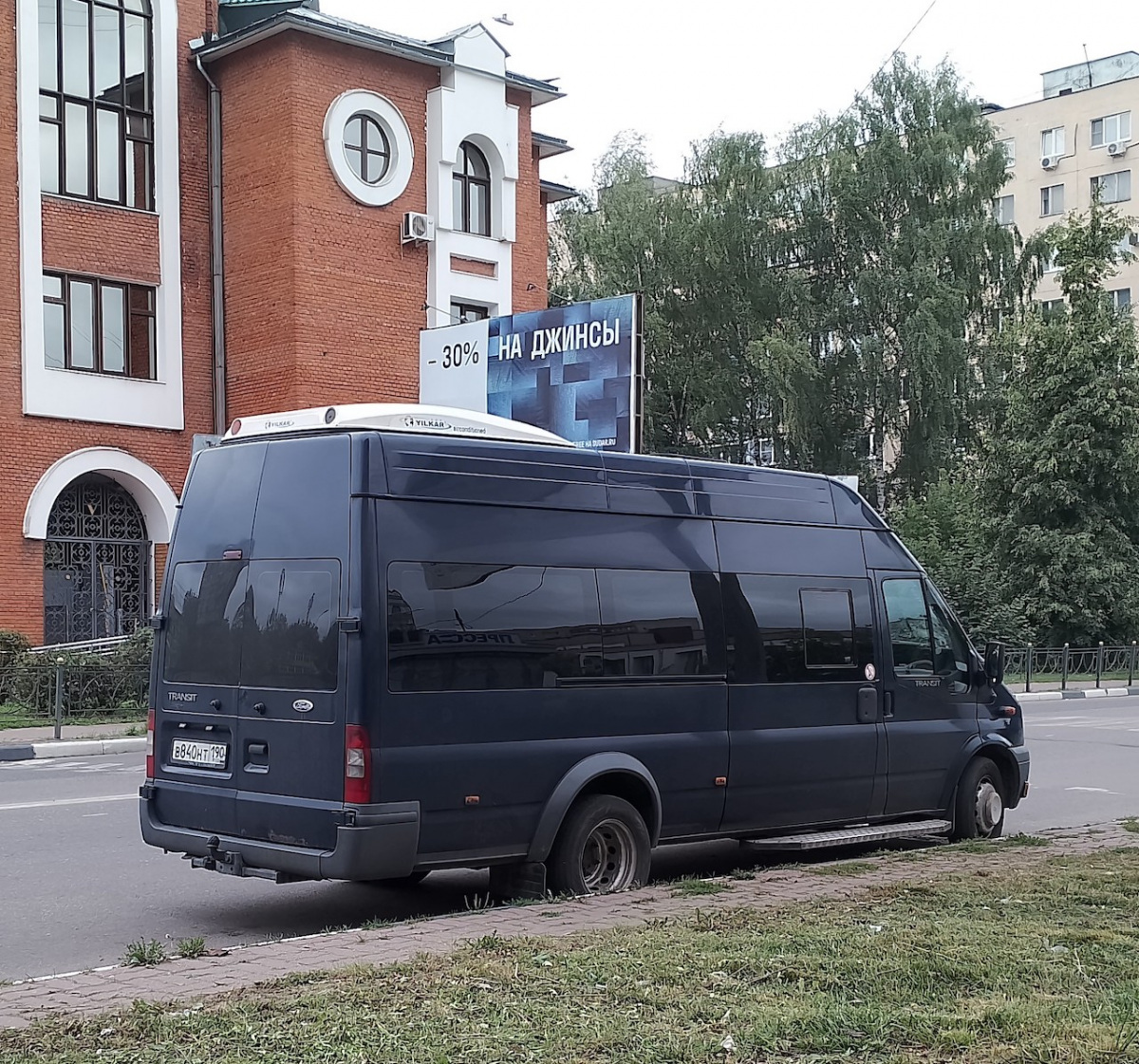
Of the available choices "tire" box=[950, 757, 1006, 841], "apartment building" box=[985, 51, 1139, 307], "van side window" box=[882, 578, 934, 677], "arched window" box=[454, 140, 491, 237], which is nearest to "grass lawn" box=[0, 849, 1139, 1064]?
"van side window" box=[882, 578, 934, 677]

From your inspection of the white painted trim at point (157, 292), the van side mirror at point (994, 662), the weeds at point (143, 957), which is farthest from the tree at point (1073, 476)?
the weeds at point (143, 957)

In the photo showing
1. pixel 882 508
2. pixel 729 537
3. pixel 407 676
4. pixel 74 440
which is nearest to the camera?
pixel 407 676

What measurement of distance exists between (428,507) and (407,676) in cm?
89

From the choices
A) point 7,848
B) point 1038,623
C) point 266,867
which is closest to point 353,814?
point 266,867

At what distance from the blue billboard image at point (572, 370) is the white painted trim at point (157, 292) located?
613 cm

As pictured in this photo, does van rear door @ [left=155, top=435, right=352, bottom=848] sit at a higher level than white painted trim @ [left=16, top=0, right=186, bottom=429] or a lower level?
lower

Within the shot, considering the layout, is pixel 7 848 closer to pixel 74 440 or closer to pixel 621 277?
pixel 74 440

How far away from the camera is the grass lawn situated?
15.8ft

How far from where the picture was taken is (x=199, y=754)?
26.6 ft

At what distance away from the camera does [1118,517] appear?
1623 inches

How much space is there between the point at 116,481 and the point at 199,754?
2126 centimetres

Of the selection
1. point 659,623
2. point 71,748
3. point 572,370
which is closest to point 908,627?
point 659,623

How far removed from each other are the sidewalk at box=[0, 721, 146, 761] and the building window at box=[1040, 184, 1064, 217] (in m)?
58.0

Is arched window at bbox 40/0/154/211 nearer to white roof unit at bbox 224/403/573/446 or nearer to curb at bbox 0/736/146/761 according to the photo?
curb at bbox 0/736/146/761
